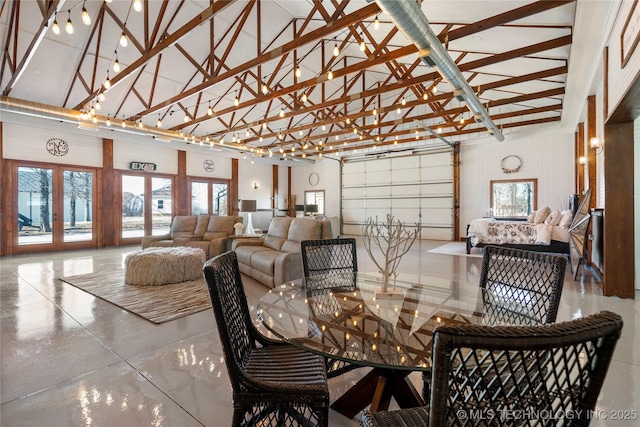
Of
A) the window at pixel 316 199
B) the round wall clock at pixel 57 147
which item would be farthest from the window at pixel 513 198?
the round wall clock at pixel 57 147

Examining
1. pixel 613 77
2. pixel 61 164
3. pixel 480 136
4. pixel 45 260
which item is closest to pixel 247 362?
pixel 613 77

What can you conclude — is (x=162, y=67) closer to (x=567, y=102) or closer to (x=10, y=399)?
(x=10, y=399)

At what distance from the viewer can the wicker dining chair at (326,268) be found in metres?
2.23

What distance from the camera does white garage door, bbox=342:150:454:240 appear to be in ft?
33.8

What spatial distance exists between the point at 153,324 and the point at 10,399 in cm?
119

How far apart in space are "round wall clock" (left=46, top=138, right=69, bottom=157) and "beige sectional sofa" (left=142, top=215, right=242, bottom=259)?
4.07 metres

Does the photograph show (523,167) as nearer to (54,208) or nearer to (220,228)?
(220,228)

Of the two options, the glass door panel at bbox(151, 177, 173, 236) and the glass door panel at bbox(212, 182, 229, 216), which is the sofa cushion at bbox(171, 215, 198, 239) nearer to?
the glass door panel at bbox(151, 177, 173, 236)

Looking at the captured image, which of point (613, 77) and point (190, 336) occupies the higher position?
point (613, 77)

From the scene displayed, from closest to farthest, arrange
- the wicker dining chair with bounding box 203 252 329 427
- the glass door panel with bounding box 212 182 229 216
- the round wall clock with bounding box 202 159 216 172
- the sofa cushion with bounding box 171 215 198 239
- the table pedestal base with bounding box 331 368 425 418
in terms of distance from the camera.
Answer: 1. the wicker dining chair with bounding box 203 252 329 427
2. the table pedestal base with bounding box 331 368 425 418
3. the sofa cushion with bounding box 171 215 198 239
4. the round wall clock with bounding box 202 159 216 172
5. the glass door panel with bounding box 212 182 229 216

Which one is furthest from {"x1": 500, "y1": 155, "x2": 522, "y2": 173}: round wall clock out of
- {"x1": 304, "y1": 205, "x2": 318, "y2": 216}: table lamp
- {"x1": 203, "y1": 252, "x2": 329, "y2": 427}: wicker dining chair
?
{"x1": 203, "y1": 252, "x2": 329, "y2": 427}: wicker dining chair

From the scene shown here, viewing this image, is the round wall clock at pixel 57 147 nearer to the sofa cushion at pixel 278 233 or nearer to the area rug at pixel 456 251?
the sofa cushion at pixel 278 233

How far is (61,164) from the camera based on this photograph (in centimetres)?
789

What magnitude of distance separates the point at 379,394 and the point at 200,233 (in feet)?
19.4
